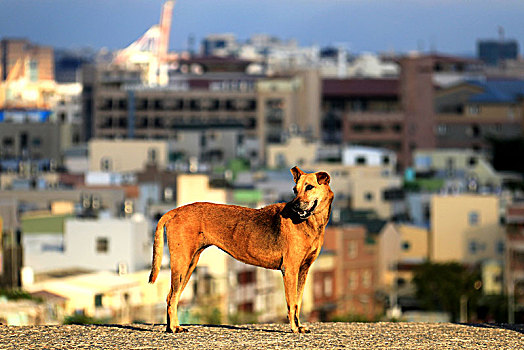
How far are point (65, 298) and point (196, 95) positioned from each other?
318 ft

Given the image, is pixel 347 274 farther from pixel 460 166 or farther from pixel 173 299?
pixel 173 299

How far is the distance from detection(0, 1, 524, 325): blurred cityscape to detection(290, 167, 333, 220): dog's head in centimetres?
1133

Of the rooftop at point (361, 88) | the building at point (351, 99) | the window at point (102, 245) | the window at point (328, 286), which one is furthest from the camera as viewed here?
the rooftop at point (361, 88)

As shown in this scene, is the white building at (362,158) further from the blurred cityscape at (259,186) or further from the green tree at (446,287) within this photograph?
the green tree at (446,287)

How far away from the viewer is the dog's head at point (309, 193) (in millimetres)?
13648

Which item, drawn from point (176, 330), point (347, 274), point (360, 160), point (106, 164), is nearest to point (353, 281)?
point (347, 274)

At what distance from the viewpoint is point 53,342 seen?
14.0 m

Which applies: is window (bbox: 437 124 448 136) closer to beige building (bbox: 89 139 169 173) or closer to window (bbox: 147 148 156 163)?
beige building (bbox: 89 139 169 173)

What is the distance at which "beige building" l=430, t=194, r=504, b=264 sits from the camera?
74375 mm

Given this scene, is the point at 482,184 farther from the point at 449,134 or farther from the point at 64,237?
the point at 64,237

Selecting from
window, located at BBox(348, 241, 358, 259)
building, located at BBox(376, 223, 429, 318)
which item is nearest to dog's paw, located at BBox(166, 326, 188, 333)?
building, located at BBox(376, 223, 429, 318)

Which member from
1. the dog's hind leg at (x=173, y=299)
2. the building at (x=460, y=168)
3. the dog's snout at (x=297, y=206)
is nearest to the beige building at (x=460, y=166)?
the building at (x=460, y=168)

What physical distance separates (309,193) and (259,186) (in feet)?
242

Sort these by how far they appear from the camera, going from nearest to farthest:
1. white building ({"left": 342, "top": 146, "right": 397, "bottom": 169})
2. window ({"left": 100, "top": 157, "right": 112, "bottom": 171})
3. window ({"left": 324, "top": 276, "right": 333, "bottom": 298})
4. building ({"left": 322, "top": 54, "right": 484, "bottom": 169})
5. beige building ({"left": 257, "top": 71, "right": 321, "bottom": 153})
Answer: window ({"left": 324, "top": 276, "right": 333, "bottom": 298}) < white building ({"left": 342, "top": 146, "right": 397, "bottom": 169}) < window ({"left": 100, "top": 157, "right": 112, "bottom": 171}) < building ({"left": 322, "top": 54, "right": 484, "bottom": 169}) < beige building ({"left": 257, "top": 71, "right": 321, "bottom": 153})
